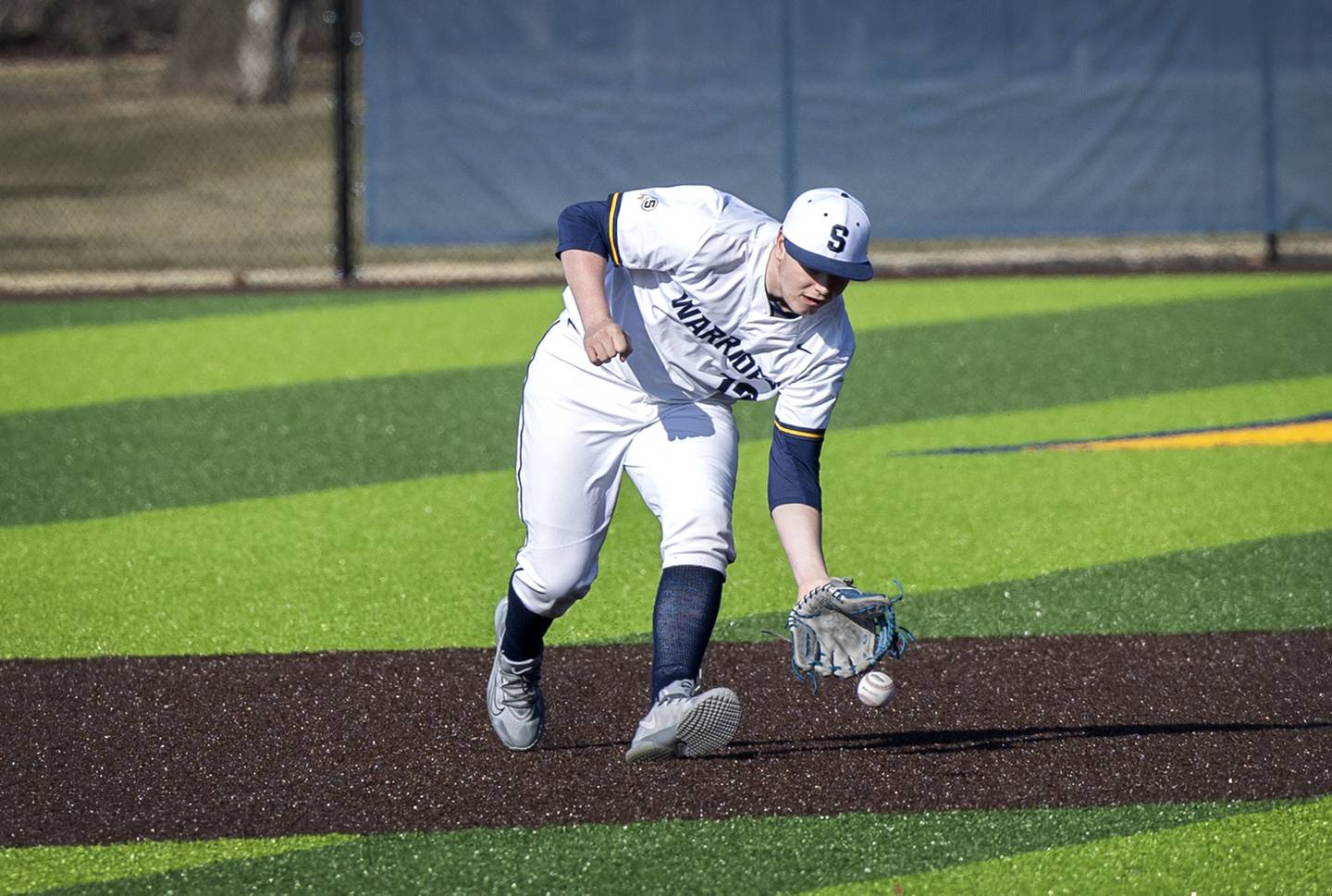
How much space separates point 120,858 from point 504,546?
3385 mm

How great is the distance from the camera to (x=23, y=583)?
7.02 m

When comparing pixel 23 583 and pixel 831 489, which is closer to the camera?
pixel 23 583

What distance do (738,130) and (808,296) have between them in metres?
11.1

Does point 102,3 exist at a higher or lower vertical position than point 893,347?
higher

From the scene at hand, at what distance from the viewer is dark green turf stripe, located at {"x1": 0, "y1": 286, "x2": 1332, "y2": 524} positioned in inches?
346

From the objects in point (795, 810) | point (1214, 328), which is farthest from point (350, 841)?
Result: point (1214, 328)

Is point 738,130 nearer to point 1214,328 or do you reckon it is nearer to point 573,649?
point 1214,328

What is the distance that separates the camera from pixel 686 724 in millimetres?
4578

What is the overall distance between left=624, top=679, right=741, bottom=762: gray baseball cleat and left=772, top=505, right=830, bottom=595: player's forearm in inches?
14.0

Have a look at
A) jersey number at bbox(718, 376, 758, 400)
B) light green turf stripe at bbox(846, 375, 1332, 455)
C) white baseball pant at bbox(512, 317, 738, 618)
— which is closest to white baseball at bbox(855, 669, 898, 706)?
white baseball pant at bbox(512, 317, 738, 618)

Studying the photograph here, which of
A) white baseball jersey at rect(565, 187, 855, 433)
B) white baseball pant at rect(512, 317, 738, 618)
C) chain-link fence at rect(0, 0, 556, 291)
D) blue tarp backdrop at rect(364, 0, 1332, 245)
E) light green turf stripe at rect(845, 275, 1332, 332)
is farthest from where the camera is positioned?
chain-link fence at rect(0, 0, 556, 291)

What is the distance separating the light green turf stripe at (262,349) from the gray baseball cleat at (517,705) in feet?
20.7

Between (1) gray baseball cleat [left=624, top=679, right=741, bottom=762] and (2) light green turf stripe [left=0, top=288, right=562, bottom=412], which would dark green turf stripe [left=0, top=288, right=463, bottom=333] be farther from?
(1) gray baseball cleat [left=624, top=679, right=741, bottom=762]

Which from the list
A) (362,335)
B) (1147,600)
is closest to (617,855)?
(1147,600)
